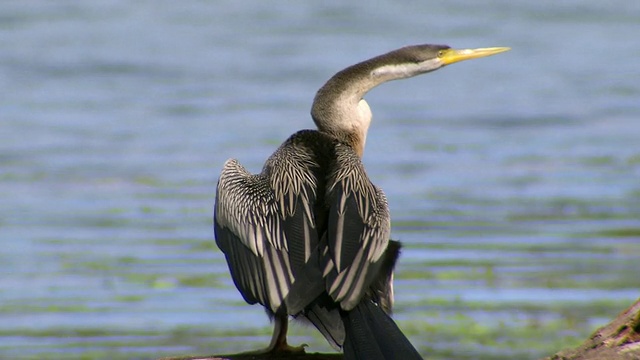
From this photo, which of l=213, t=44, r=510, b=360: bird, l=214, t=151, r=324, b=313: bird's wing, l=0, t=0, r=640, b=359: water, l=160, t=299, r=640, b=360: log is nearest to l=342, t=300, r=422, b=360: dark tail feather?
l=213, t=44, r=510, b=360: bird

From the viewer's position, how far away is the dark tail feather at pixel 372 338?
15.1ft

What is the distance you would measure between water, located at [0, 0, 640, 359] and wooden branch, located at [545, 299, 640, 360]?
2620mm

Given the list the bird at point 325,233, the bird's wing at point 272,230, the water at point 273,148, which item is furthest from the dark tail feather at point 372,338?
the water at point 273,148

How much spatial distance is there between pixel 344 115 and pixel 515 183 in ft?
18.9

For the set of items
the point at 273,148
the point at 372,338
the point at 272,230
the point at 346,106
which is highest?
the point at 346,106

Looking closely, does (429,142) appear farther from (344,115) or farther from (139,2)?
(139,2)

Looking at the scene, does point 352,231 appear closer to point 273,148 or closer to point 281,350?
point 281,350

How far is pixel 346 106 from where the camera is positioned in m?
5.95

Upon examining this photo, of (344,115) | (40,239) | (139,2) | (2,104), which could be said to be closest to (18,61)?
(2,104)

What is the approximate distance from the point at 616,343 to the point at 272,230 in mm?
1384

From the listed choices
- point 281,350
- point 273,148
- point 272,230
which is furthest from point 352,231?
point 273,148

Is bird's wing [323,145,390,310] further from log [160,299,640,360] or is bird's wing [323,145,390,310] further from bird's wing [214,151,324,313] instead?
log [160,299,640,360]

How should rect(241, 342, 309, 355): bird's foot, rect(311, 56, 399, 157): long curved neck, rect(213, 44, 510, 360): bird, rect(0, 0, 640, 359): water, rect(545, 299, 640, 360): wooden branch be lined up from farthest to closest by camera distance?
rect(0, 0, 640, 359): water < rect(311, 56, 399, 157): long curved neck < rect(241, 342, 309, 355): bird's foot < rect(213, 44, 510, 360): bird < rect(545, 299, 640, 360): wooden branch

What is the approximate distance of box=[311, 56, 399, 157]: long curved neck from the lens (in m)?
5.95
